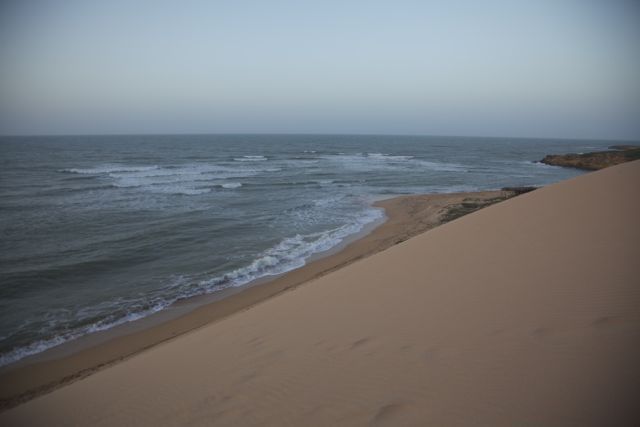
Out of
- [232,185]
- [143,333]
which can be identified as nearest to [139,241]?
[143,333]

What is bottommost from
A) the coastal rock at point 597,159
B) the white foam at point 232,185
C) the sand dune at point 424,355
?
the sand dune at point 424,355

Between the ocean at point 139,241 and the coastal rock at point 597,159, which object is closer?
the ocean at point 139,241

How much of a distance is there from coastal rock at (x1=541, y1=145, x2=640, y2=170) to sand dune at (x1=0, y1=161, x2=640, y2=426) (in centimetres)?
4137

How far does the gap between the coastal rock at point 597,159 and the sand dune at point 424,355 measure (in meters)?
41.4

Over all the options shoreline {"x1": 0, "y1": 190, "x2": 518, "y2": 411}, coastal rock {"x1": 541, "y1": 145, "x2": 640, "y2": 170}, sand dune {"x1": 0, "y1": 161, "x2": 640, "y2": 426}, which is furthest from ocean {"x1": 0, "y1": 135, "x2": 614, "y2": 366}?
coastal rock {"x1": 541, "y1": 145, "x2": 640, "y2": 170}

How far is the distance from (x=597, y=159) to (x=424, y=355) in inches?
2075

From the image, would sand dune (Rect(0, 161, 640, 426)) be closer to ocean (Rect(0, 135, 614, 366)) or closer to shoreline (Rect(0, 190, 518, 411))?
shoreline (Rect(0, 190, 518, 411))

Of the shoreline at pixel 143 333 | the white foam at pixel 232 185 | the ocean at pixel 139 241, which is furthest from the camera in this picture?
the white foam at pixel 232 185

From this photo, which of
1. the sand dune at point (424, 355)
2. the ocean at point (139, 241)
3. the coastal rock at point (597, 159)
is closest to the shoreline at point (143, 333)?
the ocean at point (139, 241)

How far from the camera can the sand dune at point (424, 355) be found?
269cm

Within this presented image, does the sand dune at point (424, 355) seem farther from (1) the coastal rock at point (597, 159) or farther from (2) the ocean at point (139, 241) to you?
(1) the coastal rock at point (597, 159)

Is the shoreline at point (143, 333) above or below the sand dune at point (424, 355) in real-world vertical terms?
below

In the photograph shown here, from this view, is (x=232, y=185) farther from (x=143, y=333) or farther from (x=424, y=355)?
(x=424, y=355)

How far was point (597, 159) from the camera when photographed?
42.9 meters
